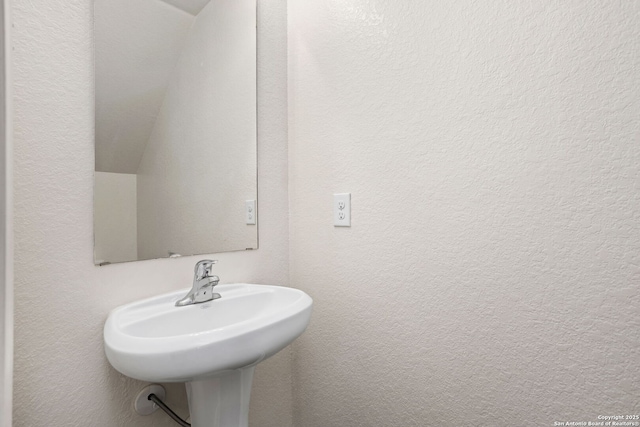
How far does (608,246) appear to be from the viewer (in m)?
0.71

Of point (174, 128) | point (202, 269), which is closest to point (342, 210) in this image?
point (202, 269)

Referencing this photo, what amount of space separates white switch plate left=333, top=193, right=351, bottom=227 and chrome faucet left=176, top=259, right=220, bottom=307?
451mm

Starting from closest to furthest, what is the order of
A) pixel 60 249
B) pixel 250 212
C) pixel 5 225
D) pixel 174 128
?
1. pixel 5 225
2. pixel 60 249
3. pixel 174 128
4. pixel 250 212

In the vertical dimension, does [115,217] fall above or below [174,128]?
below

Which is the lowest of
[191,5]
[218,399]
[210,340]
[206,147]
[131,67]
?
[218,399]

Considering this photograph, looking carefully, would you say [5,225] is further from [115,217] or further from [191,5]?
[191,5]

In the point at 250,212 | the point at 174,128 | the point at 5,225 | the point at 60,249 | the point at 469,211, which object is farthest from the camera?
the point at 250,212

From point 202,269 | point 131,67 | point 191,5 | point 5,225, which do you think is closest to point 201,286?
point 202,269

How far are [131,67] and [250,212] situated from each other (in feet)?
1.91

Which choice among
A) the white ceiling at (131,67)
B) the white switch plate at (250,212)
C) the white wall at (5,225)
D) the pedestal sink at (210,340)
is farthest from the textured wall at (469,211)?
the white wall at (5,225)

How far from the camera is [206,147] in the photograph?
1138 millimetres

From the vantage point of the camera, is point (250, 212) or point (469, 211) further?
point (250, 212)

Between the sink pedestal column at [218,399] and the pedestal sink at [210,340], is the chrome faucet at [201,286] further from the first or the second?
the sink pedestal column at [218,399]

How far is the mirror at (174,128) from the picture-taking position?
89 centimetres
